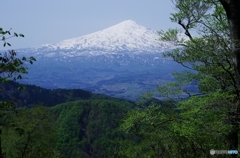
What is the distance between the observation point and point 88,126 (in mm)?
179250

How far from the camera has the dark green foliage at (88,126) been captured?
145375mm

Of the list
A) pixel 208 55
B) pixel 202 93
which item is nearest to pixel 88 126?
pixel 202 93

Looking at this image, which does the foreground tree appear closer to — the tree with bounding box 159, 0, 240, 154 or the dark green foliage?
the tree with bounding box 159, 0, 240, 154

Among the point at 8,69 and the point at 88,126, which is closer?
the point at 8,69

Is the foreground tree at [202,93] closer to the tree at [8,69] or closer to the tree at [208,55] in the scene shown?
the tree at [208,55]

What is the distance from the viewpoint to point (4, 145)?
124 ft

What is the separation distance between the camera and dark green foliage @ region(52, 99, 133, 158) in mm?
145375

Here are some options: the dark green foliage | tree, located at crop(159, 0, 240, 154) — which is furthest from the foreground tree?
the dark green foliage

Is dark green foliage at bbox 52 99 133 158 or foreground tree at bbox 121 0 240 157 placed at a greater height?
foreground tree at bbox 121 0 240 157

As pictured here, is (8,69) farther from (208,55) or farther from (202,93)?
(202,93)

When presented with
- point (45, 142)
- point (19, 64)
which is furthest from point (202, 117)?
point (45, 142)

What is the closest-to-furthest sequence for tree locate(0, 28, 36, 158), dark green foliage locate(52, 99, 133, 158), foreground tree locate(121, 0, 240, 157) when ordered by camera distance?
tree locate(0, 28, 36, 158), foreground tree locate(121, 0, 240, 157), dark green foliage locate(52, 99, 133, 158)

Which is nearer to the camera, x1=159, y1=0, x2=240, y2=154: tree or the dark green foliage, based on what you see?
x1=159, y1=0, x2=240, y2=154: tree

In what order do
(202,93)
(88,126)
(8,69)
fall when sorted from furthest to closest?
(88,126) → (202,93) → (8,69)
